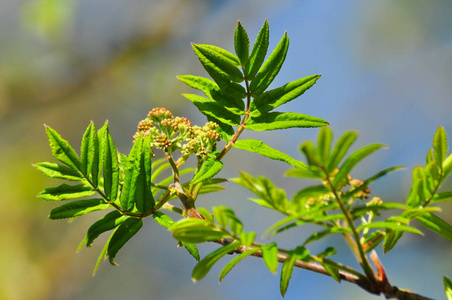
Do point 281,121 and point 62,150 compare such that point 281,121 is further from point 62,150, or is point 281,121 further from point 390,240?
point 62,150

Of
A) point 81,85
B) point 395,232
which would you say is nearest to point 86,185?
point 395,232

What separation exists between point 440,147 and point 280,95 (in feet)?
1.02

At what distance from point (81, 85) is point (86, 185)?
4.77m

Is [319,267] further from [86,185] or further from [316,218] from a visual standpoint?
[86,185]

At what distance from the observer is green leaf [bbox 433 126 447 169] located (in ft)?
1.83

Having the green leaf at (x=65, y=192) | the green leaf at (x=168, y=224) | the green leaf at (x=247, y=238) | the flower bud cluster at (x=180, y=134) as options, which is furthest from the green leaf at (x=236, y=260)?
the green leaf at (x=65, y=192)

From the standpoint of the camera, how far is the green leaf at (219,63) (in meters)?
0.77

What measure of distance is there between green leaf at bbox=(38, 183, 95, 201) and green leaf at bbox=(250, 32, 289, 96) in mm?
383

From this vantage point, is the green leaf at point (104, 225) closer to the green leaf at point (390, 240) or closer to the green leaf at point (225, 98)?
the green leaf at point (225, 98)

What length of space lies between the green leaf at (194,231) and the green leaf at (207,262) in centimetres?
2

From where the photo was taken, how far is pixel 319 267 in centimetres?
56

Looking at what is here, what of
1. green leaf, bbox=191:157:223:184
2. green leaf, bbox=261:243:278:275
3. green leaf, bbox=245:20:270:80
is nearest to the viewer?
green leaf, bbox=261:243:278:275

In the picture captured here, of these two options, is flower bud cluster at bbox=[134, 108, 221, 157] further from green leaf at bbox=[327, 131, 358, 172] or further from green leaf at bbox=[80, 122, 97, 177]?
green leaf at bbox=[327, 131, 358, 172]

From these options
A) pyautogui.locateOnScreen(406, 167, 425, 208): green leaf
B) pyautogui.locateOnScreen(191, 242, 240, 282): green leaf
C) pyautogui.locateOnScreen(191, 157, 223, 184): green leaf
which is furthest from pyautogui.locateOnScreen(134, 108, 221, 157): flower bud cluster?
pyautogui.locateOnScreen(406, 167, 425, 208): green leaf
